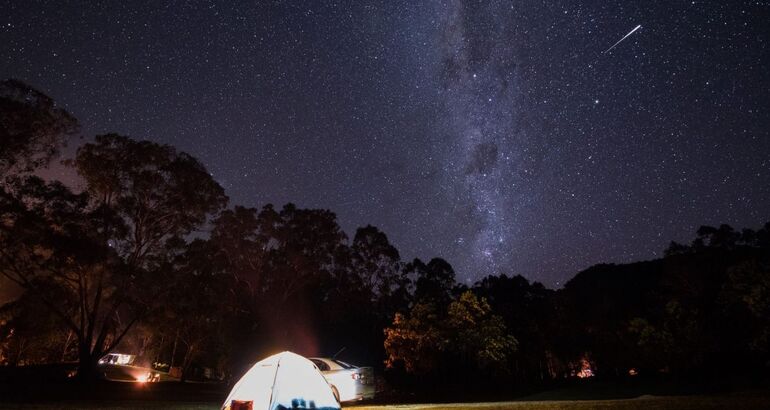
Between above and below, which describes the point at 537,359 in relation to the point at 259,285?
below

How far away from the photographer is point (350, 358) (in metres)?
42.7

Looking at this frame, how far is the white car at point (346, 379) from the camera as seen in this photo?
13.1 m

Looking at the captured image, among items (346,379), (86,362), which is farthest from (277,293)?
(346,379)

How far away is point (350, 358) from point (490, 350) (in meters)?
16.4

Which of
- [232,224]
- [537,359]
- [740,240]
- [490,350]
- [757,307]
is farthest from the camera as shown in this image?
[537,359]

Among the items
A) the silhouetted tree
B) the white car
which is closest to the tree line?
the silhouetted tree

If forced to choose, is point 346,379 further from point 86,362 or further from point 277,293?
point 277,293

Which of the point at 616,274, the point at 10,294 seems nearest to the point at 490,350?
the point at 10,294

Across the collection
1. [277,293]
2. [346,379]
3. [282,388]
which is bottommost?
[282,388]

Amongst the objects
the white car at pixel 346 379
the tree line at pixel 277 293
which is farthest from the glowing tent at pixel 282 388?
the tree line at pixel 277 293

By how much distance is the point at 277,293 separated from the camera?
39.6 m

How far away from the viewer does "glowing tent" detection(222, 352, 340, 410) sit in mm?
9906

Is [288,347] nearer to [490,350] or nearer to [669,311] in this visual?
[490,350]

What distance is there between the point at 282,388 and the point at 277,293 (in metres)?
30.6
